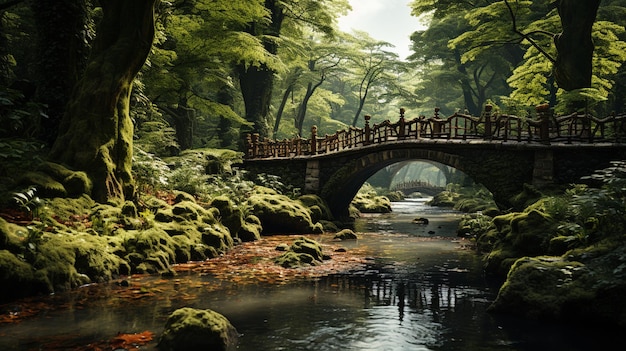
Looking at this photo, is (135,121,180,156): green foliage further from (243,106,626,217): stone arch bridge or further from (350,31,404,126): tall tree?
(350,31,404,126): tall tree

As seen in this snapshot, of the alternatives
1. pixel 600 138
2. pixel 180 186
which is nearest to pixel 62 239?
pixel 180 186

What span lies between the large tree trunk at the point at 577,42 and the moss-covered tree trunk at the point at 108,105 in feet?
49.2

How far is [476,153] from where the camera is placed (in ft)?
58.9

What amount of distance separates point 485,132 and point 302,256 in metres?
10.1

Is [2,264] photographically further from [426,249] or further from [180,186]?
[426,249]

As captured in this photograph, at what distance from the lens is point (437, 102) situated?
4775 cm

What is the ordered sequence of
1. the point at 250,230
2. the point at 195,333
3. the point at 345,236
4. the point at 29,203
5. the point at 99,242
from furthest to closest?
1. the point at 345,236
2. the point at 250,230
3. the point at 99,242
4. the point at 29,203
5. the point at 195,333

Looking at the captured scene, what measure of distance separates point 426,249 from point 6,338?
11.5 meters

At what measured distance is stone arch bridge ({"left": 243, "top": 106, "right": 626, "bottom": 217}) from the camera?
51.2 feet

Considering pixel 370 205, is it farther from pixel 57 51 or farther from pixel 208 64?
pixel 57 51

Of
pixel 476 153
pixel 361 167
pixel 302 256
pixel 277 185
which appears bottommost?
pixel 302 256

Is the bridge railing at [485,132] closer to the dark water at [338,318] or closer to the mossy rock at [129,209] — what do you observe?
the dark water at [338,318]

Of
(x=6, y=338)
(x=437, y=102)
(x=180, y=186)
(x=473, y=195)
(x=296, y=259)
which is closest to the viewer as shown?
(x=6, y=338)

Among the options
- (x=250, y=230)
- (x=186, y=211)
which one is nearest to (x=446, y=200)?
(x=250, y=230)
